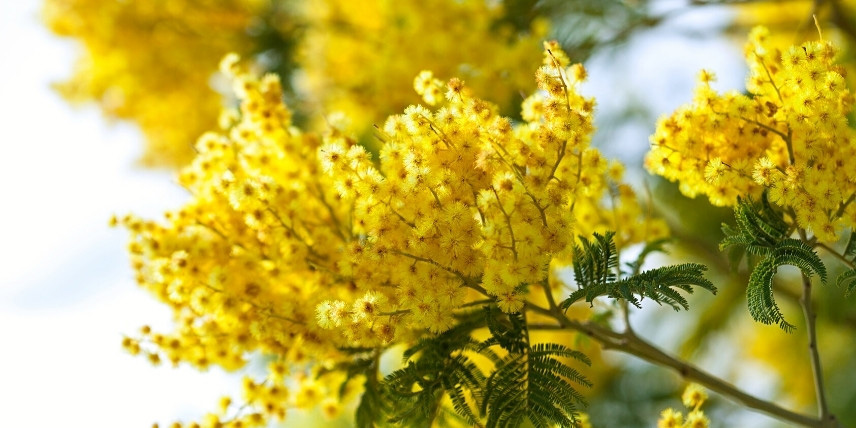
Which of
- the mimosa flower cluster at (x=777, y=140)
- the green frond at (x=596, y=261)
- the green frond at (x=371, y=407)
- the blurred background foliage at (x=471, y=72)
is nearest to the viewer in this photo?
the mimosa flower cluster at (x=777, y=140)

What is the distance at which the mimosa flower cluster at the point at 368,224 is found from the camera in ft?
7.02

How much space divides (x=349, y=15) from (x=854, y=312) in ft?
12.7

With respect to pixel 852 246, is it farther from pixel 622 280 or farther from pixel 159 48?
pixel 159 48

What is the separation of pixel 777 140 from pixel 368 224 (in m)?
1.17

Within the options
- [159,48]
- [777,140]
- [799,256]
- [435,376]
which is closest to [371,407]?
[435,376]

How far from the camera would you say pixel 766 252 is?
2.21 meters

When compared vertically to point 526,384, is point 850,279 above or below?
above

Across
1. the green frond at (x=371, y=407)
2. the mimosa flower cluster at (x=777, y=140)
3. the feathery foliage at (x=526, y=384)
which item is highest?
the mimosa flower cluster at (x=777, y=140)

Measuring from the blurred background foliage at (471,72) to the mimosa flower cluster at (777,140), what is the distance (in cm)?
34

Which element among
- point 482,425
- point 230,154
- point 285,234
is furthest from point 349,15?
point 482,425

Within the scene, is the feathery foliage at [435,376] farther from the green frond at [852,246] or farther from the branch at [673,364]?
the green frond at [852,246]

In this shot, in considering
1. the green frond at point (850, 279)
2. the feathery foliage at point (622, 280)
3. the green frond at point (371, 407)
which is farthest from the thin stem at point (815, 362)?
the green frond at point (371, 407)

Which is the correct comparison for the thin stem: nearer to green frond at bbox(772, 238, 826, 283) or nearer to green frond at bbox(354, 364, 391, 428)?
green frond at bbox(772, 238, 826, 283)

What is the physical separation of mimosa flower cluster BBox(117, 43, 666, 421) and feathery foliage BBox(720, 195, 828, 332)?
0.42 m
